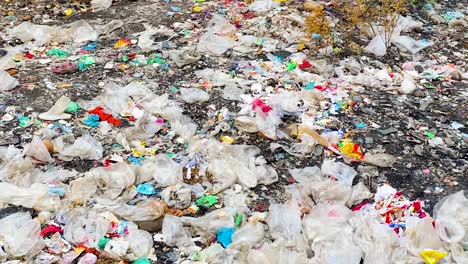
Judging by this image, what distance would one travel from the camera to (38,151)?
3.07 metres

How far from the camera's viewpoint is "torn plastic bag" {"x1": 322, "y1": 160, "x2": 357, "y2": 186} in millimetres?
3049

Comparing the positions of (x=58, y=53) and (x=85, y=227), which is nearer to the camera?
(x=85, y=227)

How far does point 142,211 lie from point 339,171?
1122 mm

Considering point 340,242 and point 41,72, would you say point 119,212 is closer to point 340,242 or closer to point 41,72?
point 340,242

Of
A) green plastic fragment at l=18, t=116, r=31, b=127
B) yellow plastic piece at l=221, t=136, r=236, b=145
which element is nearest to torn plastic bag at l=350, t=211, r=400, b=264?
yellow plastic piece at l=221, t=136, r=236, b=145

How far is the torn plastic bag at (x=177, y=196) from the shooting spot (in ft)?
9.27

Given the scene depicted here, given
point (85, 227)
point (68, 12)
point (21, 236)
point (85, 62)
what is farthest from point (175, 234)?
point (68, 12)

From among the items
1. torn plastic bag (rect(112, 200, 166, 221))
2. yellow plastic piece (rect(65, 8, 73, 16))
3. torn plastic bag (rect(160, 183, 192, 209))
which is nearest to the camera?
torn plastic bag (rect(112, 200, 166, 221))

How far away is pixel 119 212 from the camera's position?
107 inches

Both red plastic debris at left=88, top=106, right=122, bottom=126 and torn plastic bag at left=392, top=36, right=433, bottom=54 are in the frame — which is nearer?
red plastic debris at left=88, top=106, right=122, bottom=126

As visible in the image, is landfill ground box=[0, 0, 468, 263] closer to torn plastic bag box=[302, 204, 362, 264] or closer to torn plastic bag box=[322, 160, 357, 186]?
torn plastic bag box=[322, 160, 357, 186]

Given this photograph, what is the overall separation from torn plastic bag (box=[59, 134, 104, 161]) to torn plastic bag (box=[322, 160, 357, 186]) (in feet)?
4.23

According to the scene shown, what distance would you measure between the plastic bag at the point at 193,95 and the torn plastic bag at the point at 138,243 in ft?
4.25

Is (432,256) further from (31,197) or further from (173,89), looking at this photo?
(173,89)
